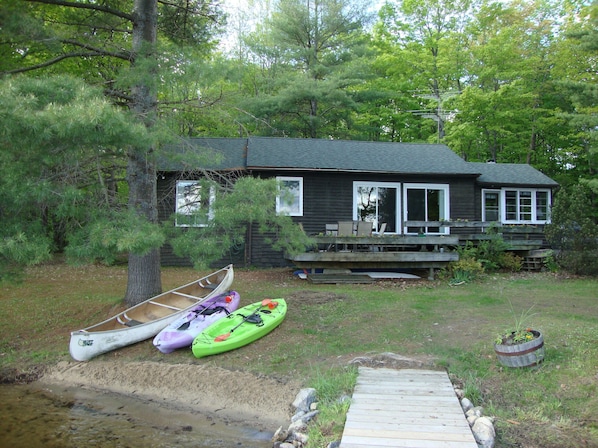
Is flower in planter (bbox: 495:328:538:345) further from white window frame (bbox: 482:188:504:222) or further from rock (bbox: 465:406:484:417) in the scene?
white window frame (bbox: 482:188:504:222)

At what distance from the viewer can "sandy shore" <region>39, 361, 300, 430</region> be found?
5.89 meters

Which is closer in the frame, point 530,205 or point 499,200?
point 499,200

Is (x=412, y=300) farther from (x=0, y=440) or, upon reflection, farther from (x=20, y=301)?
(x=20, y=301)

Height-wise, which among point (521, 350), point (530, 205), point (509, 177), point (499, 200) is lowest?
point (521, 350)

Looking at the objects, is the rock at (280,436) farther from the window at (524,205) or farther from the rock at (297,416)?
the window at (524,205)

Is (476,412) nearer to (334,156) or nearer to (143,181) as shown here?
(143,181)

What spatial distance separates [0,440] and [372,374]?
14.6ft

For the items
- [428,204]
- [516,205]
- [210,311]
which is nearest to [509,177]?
[516,205]

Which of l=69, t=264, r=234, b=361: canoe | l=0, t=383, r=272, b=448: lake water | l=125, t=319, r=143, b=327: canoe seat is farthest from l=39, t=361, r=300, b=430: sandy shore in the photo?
l=125, t=319, r=143, b=327: canoe seat

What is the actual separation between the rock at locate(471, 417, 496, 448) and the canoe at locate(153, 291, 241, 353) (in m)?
4.41

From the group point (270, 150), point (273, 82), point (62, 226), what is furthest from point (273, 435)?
point (273, 82)

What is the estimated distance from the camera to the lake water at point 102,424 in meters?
5.29

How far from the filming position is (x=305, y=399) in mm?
5504

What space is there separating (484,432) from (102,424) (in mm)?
4423
